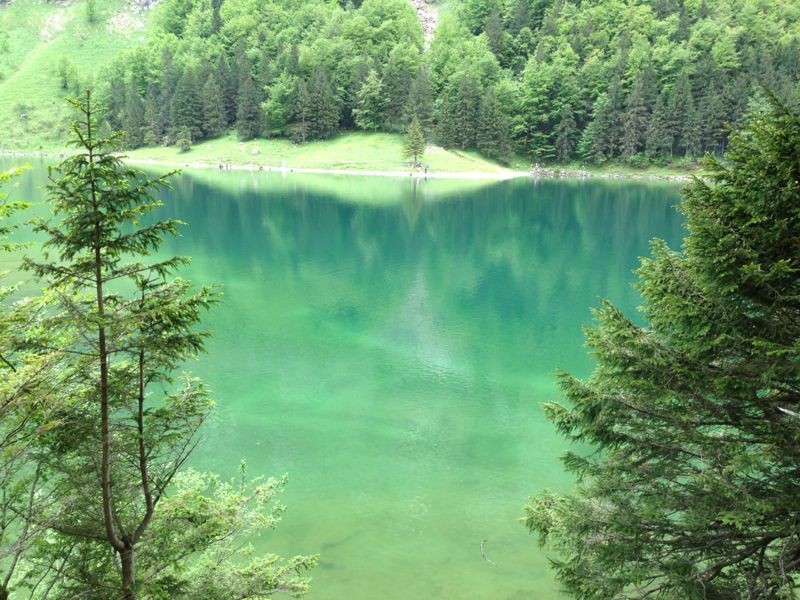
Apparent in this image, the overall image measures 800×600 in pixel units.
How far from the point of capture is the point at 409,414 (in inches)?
789

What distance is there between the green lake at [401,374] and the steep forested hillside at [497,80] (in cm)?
5103

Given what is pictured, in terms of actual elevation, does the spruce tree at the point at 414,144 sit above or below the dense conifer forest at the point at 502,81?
below

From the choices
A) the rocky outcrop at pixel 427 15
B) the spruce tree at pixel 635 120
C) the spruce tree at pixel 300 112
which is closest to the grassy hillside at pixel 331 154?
the spruce tree at pixel 300 112

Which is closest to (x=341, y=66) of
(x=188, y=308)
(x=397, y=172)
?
(x=397, y=172)

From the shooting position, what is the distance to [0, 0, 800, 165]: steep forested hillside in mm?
100688

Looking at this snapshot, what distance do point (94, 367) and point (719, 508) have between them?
6.84m

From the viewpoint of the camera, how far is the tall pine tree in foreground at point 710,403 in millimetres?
5887

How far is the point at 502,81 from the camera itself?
112 metres

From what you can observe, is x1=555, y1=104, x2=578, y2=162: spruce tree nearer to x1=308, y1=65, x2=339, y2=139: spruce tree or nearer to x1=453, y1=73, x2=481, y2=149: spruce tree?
x1=453, y1=73, x2=481, y2=149: spruce tree

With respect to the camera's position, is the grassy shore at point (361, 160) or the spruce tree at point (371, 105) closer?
Answer: the grassy shore at point (361, 160)

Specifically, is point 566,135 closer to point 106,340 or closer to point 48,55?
point 106,340

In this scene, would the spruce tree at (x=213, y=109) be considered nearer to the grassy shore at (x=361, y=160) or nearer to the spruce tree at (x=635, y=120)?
the grassy shore at (x=361, y=160)

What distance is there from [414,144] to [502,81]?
31419 millimetres

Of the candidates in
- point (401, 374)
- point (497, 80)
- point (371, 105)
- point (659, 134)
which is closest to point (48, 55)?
point (371, 105)
